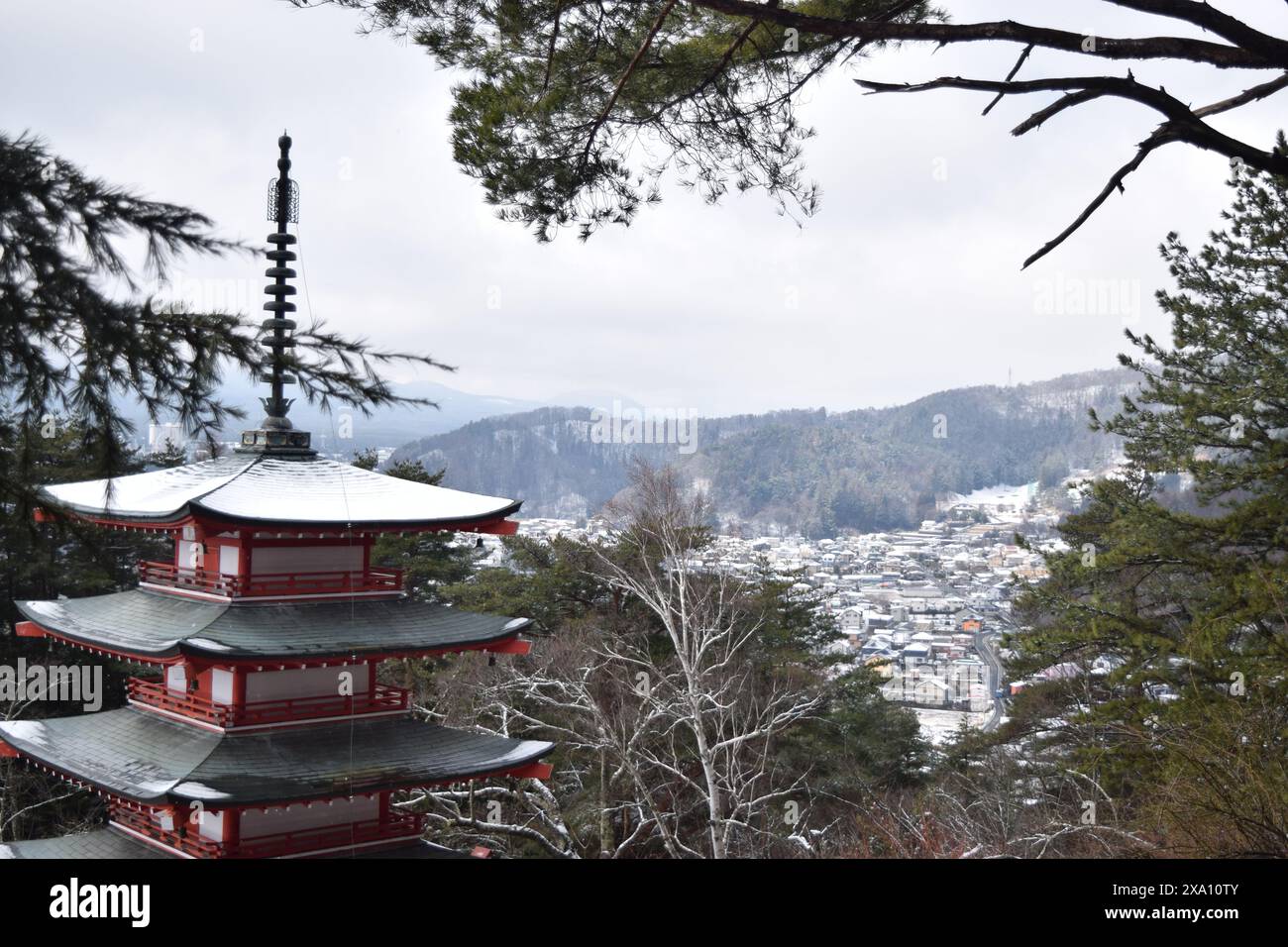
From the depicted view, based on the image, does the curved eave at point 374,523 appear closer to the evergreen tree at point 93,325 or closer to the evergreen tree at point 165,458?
the evergreen tree at point 93,325

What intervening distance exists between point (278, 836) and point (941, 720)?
13149 mm

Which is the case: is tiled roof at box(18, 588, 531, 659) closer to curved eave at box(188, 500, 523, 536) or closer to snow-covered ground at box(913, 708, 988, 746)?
curved eave at box(188, 500, 523, 536)

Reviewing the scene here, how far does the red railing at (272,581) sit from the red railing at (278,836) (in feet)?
4.74

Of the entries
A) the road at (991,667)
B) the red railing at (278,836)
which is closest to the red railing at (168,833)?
the red railing at (278,836)

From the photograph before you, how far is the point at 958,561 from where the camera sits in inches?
937

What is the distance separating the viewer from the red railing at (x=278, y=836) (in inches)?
244

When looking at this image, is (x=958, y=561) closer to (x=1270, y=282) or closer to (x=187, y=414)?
(x=1270, y=282)

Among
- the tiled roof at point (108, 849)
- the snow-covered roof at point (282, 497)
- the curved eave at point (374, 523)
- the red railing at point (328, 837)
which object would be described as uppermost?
the snow-covered roof at point (282, 497)

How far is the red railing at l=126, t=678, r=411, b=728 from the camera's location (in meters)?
6.38

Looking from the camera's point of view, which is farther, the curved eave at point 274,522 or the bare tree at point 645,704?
the bare tree at point 645,704

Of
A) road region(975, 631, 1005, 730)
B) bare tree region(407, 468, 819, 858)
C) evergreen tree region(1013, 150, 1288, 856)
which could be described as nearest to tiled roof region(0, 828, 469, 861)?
bare tree region(407, 468, 819, 858)

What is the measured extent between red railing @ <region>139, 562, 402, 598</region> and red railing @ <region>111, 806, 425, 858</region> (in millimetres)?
1443

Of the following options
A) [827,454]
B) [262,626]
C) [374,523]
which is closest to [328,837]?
[262,626]

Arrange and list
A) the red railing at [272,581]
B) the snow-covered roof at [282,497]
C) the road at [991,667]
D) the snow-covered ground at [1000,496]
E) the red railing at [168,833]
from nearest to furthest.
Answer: the red railing at [168,833], the snow-covered roof at [282,497], the red railing at [272,581], the road at [991,667], the snow-covered ground at [1000,496]
